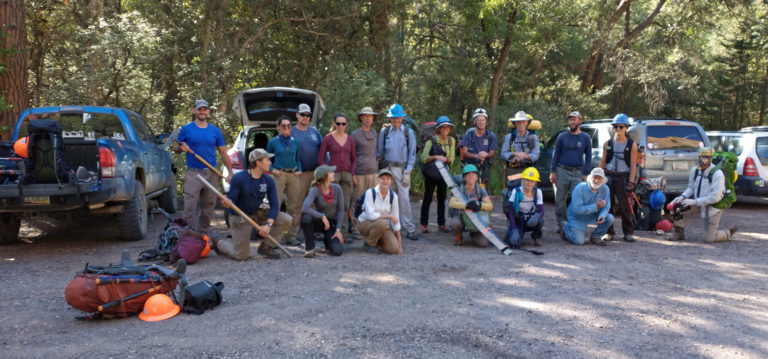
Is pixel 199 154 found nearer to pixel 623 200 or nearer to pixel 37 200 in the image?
pixel 37 200

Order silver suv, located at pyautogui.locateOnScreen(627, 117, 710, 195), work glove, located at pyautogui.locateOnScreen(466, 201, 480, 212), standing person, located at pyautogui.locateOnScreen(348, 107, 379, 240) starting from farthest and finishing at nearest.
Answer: silver suv, located at pyautogui.locateOnScreen(627, 117, 710, 195) → standing person, located at pyautogui.locateOnScreen(348, 107, 379, 240) → work glove, located at pyautogui.locateOnScreen(466, 201, 480, 212)

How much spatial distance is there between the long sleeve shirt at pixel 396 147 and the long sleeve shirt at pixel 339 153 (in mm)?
462

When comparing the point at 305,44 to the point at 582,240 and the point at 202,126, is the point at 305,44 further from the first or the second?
the point at 582,240

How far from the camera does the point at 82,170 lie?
23.1 ft

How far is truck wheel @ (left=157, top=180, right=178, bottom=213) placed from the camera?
1059cm

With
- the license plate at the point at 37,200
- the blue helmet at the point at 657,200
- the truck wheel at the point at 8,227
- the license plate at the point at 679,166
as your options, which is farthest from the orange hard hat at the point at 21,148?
the license plate at the point at 679,166

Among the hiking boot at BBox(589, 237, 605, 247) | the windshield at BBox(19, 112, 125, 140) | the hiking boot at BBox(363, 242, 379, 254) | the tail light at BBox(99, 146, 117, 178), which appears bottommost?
the hiking boot at BBox(363, 242, 379, 254)

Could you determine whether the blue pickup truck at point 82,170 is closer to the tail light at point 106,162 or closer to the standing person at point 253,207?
the tail light at point 106,162

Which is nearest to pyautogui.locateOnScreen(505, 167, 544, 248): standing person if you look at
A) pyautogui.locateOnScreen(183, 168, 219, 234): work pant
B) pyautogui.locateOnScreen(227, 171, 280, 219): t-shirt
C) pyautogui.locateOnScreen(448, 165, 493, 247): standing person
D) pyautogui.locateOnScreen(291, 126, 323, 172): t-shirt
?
pyautogui.locateOnScreen(448, 165, 493, 247): standing person

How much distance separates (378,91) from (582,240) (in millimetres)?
6192

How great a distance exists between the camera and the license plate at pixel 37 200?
6.71 meters

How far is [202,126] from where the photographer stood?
7727 mm

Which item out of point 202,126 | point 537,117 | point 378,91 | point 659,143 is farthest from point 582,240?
point 537,117

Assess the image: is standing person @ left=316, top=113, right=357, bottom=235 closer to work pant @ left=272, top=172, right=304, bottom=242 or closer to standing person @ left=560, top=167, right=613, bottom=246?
work pant @ left=272, top=172, right=304, bottom=242
